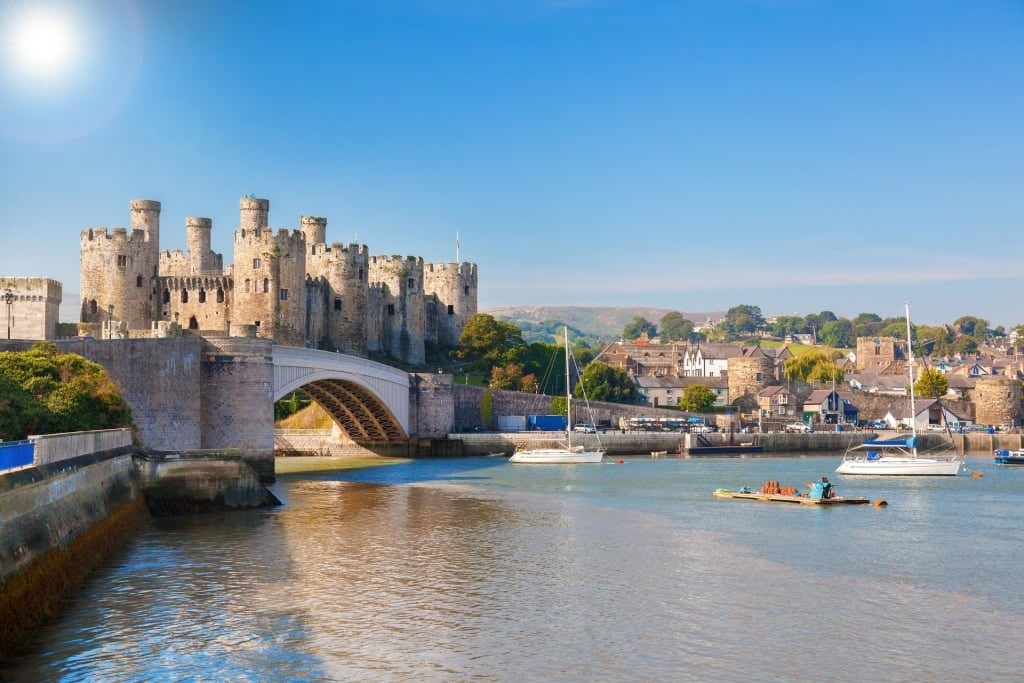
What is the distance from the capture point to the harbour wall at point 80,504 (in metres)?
16.0

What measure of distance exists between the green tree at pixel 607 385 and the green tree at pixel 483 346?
6.65 meters

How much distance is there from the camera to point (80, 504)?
69.8 feet

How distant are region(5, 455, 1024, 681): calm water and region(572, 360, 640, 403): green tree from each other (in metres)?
48.8

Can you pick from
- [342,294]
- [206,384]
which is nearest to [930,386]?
[342,294]

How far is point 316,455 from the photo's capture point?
61688 mm

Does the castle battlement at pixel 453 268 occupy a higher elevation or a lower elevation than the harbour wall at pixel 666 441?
higher

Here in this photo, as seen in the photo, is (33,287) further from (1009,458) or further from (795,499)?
(1009,458)

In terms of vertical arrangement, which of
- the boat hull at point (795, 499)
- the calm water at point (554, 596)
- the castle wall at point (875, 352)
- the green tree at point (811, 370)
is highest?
the castle wall at point (875, 352)

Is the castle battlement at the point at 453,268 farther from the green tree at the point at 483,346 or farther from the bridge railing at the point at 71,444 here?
the bridge railing at the point at 71,444

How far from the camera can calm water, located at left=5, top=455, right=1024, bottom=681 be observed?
16.1 meters

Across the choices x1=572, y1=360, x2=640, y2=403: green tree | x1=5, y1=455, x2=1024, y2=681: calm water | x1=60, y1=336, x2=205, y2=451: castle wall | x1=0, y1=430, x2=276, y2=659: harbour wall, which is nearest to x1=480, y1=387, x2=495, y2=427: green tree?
x1=572, y1=360, x2=640, y2=403: green tree

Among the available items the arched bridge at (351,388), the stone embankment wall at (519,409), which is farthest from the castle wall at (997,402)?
the arched bridge at (351,388)

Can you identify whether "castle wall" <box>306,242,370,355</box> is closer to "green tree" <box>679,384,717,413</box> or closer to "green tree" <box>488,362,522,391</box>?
"green tree" <box>488,362,522,391</box>

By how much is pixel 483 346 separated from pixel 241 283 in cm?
2055
